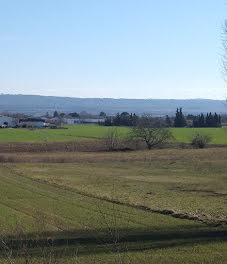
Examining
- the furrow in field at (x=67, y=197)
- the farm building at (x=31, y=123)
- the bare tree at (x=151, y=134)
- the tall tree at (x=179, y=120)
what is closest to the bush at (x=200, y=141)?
the bare tree at (x=151, y=134)

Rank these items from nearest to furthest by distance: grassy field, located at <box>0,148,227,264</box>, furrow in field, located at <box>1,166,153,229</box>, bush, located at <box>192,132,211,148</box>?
grassy field, located at <box>0,148,227,264</box> → furrow in field, located at <box>1,166,153,229</box> → bush, located at <box>192,132,211,148</box>

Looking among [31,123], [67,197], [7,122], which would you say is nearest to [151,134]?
[67,197]

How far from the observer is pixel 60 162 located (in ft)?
223

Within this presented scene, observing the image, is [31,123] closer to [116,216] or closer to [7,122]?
[7,122]

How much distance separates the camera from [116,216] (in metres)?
23.5

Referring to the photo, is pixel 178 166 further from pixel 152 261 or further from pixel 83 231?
pixel 152 261

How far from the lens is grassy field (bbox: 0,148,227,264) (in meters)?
15.4

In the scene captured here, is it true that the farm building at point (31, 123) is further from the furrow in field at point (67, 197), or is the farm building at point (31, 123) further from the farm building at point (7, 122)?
the furrow in field at point (67, 197)

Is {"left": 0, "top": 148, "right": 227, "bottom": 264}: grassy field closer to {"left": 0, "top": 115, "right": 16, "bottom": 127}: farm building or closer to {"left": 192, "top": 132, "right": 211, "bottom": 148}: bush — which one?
{"left": 192, "top": 132, "right": 211, "bottom": 148}: bush

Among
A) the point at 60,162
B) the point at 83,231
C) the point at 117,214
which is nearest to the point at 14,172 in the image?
the point at 60,162

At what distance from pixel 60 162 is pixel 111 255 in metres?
53.1

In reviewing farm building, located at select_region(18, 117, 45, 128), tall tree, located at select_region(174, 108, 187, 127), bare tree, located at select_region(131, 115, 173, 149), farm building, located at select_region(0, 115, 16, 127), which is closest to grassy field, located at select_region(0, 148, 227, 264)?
bare tree, located at select_region(131, 115, 173, 149)

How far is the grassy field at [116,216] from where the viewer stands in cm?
1542

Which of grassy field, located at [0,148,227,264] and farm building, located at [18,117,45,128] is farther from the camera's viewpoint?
farm building, located at [18,117,45,128]
